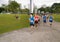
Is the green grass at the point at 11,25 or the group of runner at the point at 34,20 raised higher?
the group of runner at the point at 34,20

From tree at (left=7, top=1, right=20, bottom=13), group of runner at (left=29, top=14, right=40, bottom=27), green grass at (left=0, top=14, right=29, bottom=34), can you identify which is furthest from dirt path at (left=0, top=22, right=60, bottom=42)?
tree at (left=7, top=1, right=20, bottom=13)

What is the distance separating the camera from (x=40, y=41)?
41.0 ft

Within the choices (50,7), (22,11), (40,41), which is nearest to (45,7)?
(50,7)

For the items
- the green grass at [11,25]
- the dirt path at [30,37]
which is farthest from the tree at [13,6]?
the dirt path at [30,37]

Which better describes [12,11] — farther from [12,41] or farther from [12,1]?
[12,41]

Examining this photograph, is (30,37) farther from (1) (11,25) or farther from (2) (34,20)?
(1) (11,25)

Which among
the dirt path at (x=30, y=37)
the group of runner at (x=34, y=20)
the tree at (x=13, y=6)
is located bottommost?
the tree at (x=13, y=6)

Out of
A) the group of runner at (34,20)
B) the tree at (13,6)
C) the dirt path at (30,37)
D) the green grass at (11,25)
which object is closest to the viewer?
the dirt path at (30,37)

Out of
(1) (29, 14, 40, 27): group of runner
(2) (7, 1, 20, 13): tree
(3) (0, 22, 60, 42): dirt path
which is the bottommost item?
(2) (7, 1, 20, 13): tree

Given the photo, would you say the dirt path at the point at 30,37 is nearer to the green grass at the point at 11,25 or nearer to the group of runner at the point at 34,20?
the group of runner at the point at 34,20

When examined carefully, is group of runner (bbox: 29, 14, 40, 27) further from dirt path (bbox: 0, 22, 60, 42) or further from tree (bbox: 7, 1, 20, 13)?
tree (bbox: 7, 1, 20, 13)

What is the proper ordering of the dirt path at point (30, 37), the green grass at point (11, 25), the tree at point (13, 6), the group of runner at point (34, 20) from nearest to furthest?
the dirt path at point (30, 37), the group of runner at point (34, 20), the green grass at point (11, 25), the tree at point (13, 6)

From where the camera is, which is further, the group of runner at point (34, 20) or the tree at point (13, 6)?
the tree at point (13, 6)

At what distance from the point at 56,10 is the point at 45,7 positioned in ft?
52.4
